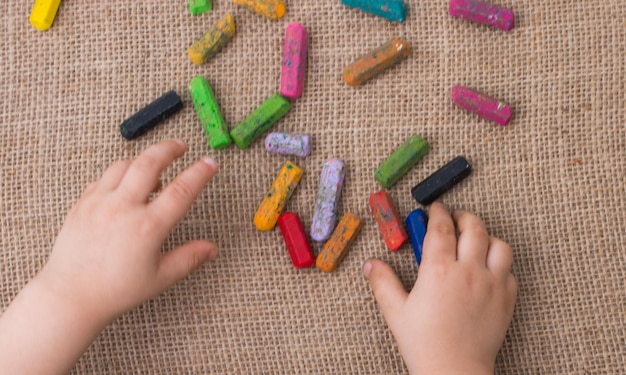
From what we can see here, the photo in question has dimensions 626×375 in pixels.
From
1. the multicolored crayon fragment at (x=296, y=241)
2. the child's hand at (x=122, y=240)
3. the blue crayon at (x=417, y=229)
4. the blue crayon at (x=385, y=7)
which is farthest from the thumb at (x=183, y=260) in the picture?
the blue crayon at (x=385, y=7)

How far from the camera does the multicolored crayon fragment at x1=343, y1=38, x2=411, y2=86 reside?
115 cm

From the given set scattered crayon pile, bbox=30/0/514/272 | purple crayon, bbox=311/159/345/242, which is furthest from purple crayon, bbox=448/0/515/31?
purple crayon, bbox=311/159/345/242

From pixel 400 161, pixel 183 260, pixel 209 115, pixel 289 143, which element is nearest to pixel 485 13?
pixel 400 161

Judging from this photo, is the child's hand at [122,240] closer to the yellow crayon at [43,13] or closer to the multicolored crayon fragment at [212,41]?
the multicolored crayon fragment at [212,41]

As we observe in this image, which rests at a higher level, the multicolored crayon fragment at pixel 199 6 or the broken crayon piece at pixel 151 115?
the multicolored crayon fragment at pixel 199 6

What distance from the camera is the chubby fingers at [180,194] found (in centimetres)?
103

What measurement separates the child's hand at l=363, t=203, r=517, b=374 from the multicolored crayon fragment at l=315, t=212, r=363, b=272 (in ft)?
0.24

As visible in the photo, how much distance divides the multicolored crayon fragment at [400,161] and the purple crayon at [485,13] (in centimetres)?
23

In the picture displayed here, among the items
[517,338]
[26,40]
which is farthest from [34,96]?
[517,338]

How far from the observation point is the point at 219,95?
3.90 feet

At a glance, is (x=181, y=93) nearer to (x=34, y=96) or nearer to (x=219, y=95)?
(x=219, y=95)

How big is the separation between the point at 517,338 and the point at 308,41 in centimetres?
62

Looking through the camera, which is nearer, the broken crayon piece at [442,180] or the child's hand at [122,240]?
the child's hand at [122,240]

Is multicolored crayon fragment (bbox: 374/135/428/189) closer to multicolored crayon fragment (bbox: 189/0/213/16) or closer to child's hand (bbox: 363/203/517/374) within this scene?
child's hand (bbox: 363/203/517/374)
